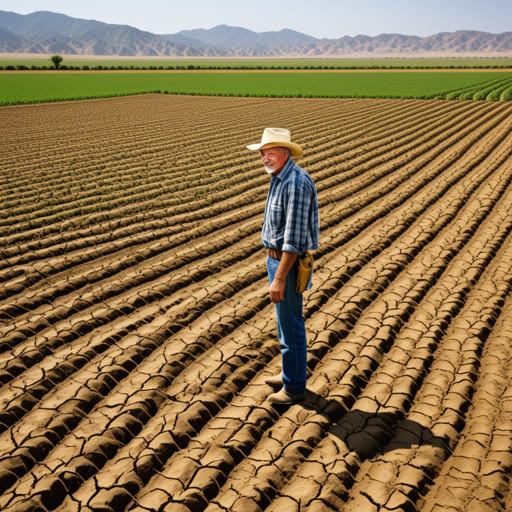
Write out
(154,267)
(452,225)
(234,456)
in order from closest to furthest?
(234,456), (154,267), (452,225)

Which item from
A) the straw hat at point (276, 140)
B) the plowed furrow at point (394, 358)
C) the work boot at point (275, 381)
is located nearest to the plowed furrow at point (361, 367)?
the plowed furrow at point (394, 358)

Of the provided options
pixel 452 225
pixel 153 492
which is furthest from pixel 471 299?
pixel 153 492

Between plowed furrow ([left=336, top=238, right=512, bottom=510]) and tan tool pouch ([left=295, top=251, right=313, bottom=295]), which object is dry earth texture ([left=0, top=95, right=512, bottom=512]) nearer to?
plowed furrow ([left=336, top=238, right=512, bottom=510])

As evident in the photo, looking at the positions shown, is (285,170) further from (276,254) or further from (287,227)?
(276,254)

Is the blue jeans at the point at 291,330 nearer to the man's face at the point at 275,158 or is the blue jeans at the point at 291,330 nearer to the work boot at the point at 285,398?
the work boot at the point at 285,398

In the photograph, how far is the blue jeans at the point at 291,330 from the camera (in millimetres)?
3197

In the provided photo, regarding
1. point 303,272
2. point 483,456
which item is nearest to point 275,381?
point 303,272

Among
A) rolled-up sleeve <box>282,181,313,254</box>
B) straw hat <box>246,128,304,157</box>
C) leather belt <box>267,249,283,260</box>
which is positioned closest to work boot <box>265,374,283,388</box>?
leather belt <box>267,249,283,260</box>

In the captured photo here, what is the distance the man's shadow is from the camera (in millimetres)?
3121

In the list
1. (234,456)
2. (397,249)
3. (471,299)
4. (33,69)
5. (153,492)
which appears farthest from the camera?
(33,69)

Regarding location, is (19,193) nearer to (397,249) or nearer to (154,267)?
(154,267)

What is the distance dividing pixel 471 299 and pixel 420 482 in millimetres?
2870

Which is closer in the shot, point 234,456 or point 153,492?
point 153,492

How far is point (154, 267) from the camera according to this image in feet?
19.9
